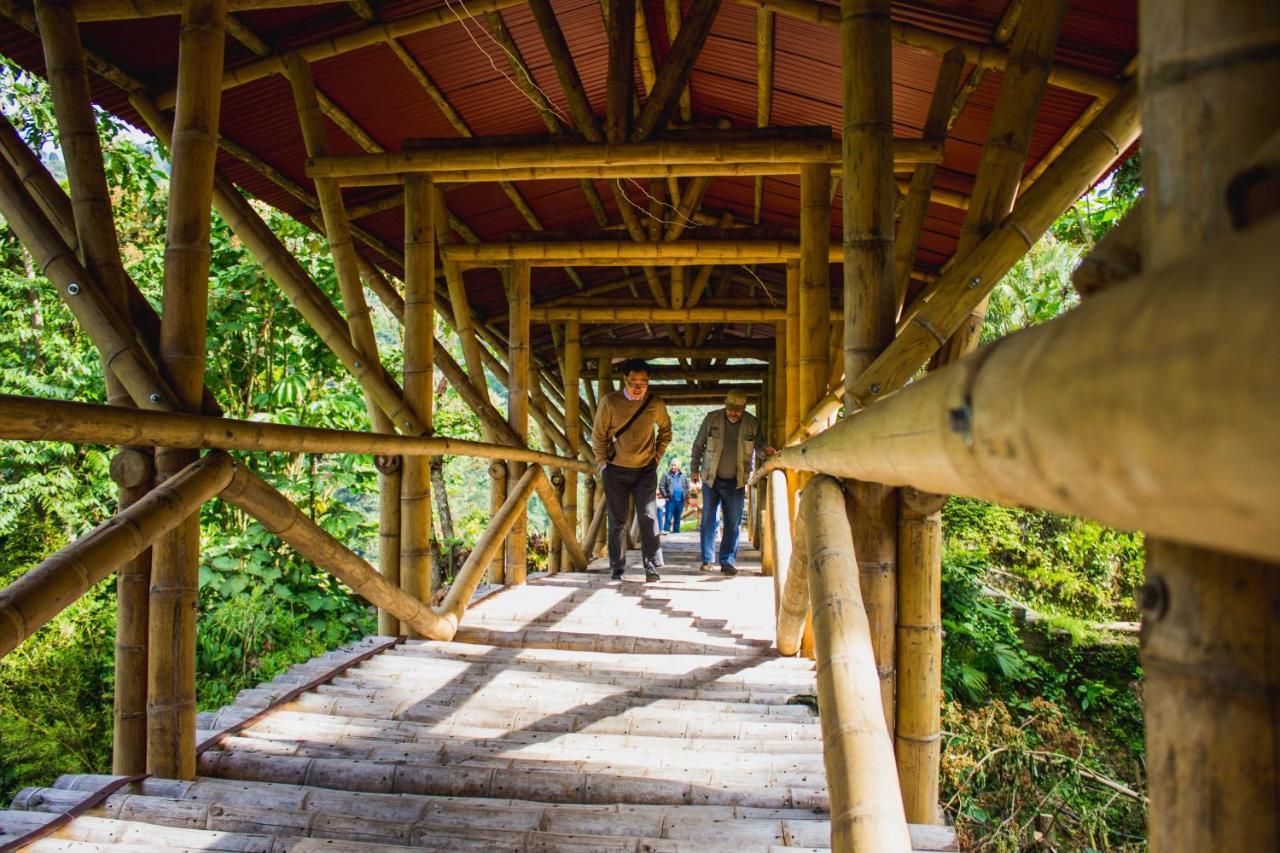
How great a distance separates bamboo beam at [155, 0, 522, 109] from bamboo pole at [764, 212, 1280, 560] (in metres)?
4.14

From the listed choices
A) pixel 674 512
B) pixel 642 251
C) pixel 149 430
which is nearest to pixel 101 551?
pixel 149 430

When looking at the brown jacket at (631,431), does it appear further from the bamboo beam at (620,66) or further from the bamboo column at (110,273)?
the bamboo column at (110,273)

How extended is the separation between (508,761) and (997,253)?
2.08m

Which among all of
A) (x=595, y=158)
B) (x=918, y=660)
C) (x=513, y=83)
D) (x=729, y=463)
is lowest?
(x=918, y=660)

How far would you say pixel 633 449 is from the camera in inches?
243

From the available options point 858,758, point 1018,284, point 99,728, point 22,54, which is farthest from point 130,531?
point 1018,284

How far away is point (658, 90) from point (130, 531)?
122 inches

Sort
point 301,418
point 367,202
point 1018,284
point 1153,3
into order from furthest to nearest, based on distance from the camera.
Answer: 1. point 1018,284
2. point 301,418
3. point 367,202
4. point 1153,3

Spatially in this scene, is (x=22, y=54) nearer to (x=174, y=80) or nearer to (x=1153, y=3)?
(x=174, y=80)

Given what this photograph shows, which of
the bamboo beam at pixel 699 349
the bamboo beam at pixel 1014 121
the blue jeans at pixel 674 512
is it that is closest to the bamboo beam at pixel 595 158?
the bamboo beam at pixel 1014 121

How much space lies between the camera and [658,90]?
4.14m

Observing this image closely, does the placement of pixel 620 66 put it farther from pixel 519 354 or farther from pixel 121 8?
pixel 519 354

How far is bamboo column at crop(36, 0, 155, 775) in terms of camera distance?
2.41 metres

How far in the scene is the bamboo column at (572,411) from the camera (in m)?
8.60
